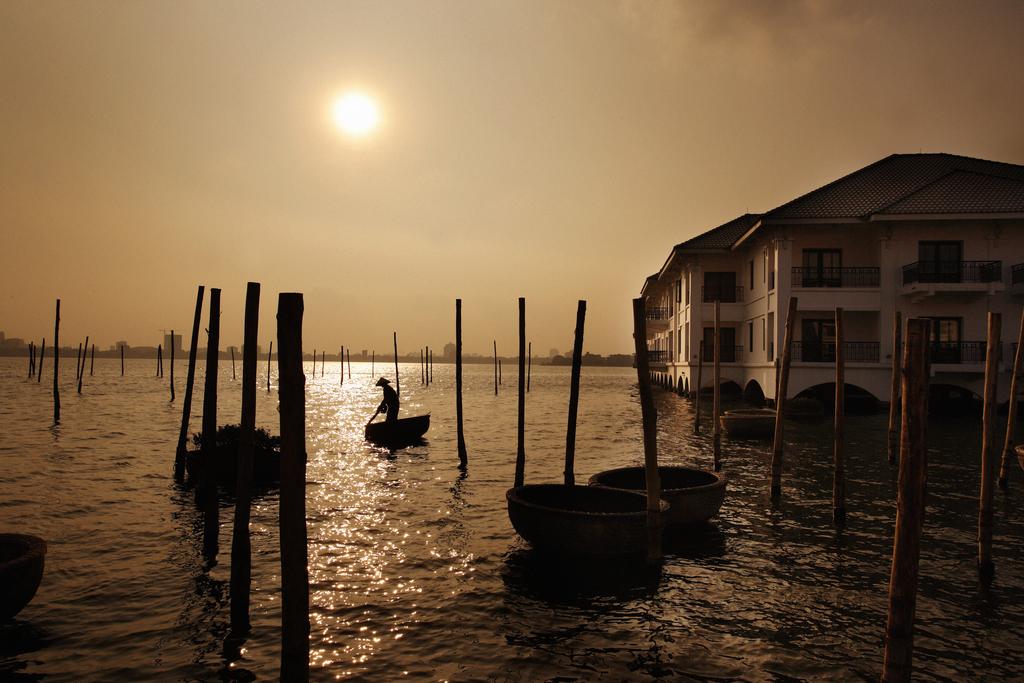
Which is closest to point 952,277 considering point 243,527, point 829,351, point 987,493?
point 829,351

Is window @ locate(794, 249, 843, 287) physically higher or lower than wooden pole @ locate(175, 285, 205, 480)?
higher

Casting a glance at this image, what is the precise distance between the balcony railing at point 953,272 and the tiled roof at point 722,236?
32.7ft

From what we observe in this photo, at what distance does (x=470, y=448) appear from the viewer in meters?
24.1

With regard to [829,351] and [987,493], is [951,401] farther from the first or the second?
[987,493]

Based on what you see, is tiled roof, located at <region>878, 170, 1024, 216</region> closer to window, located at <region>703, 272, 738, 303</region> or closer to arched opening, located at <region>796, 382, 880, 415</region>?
arched opening, located at <region>796, 382, 880, 415</region>

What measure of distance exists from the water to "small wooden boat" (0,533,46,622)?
0.44 m

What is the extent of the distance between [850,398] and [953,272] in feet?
25.2

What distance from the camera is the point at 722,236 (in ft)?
139

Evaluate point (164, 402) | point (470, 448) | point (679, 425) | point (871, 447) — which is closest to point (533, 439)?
point (470, 448)

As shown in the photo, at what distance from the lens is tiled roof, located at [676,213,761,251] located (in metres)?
40.8

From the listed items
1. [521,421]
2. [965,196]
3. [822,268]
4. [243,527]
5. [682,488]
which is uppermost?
[965,196]

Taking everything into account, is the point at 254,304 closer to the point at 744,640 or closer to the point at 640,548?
the point at 640,548

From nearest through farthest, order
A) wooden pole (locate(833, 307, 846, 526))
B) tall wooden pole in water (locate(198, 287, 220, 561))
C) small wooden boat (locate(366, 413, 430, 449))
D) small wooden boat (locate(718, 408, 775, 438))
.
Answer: tall wooden pole in water (locate(198, 287, 220, 561))
wooden pole (locate(833, 307, 846, 526))
small wooden boat (locate(366, 413, 430, 449))
small wooden boat (locate(718, 408, 775, 438))

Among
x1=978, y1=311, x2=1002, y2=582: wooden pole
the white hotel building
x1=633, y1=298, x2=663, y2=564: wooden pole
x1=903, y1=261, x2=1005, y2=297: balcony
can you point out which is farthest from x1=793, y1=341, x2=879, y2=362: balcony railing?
x1=633, y1=298, x2=663, y2=564: wooden pole
